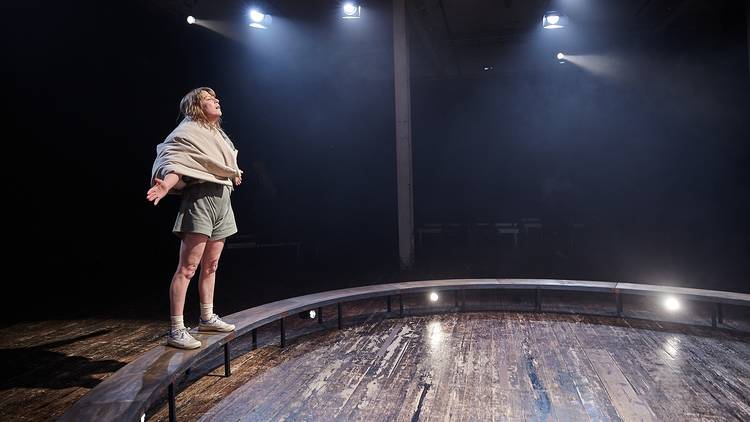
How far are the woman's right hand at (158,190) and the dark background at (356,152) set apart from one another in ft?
7.70

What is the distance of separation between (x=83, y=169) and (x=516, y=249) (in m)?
7.05

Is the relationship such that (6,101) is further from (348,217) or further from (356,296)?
(348,217)

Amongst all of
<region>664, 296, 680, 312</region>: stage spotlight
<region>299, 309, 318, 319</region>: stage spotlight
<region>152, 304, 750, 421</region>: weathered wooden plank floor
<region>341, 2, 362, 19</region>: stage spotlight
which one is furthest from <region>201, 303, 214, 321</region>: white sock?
<region>341, 2, 362, 19</region>: stage spotlight

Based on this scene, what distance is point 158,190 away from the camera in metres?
1.63

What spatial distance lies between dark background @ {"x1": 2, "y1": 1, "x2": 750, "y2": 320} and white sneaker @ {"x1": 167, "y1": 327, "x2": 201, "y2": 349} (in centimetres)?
199

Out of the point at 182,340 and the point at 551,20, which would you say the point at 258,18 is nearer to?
the point at 551,20

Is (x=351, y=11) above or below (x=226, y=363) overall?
above

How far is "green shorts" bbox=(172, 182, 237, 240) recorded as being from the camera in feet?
5.87

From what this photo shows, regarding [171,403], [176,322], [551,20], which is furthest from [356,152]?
[171,403]

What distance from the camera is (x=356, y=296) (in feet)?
9.91

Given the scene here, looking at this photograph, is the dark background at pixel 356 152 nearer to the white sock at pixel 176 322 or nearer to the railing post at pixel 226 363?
the railing post at pixel 226 363

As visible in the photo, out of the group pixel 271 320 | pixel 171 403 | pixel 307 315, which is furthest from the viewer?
pixel 307 315

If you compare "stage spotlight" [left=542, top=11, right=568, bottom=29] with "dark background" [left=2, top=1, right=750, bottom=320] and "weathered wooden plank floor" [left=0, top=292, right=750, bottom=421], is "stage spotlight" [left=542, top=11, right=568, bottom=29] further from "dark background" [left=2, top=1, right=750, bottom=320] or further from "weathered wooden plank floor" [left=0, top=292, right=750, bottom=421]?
"weathered wooden plank floor" [left=0, top=292, right=750, bottom=421]

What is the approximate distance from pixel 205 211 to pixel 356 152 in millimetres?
7358
